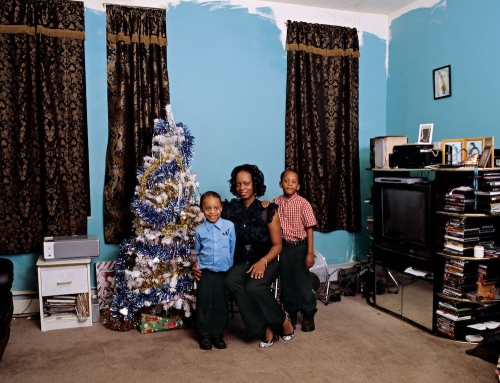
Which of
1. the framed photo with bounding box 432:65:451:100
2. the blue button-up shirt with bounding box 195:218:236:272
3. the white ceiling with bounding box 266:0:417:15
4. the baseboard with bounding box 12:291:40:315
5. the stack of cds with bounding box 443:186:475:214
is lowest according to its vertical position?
the baseboard with bounding box 12:291:40:315

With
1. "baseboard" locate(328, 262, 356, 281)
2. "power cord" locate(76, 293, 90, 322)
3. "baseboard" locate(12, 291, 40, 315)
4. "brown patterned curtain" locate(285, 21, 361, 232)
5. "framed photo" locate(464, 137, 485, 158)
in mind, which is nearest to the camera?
"framed photo" locate(464, 137, 485, 158)

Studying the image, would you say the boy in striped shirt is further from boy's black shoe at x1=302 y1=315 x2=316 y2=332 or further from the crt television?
Answer: the crt television

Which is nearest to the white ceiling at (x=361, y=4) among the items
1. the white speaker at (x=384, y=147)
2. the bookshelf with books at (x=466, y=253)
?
the white speaker at (x=384, y=147)

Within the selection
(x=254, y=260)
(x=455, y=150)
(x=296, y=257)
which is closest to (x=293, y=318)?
(x=296, y=257)

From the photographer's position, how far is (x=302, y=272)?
354 centimetres

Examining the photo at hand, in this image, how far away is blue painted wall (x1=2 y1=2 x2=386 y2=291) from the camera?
157 inches

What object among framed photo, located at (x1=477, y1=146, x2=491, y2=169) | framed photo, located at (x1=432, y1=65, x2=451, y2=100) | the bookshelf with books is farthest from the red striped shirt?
framed photo, located at (x1=432, y1=65, x2=451, y2=100)

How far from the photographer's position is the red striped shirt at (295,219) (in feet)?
11.6

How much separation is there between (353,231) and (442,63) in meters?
1.84

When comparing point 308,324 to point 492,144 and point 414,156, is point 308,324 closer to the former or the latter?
point 414,156

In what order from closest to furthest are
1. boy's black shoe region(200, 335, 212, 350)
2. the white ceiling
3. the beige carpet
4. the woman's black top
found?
1. the beige carpet
2. boy's black shoe region(200, 335, 212, 350)
3. the woman's black top
4. the white ceiling

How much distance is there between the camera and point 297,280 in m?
3.54

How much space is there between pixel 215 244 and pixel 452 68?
8.54 ft

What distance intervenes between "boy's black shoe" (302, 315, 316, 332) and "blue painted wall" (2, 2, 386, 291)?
1363 mm
